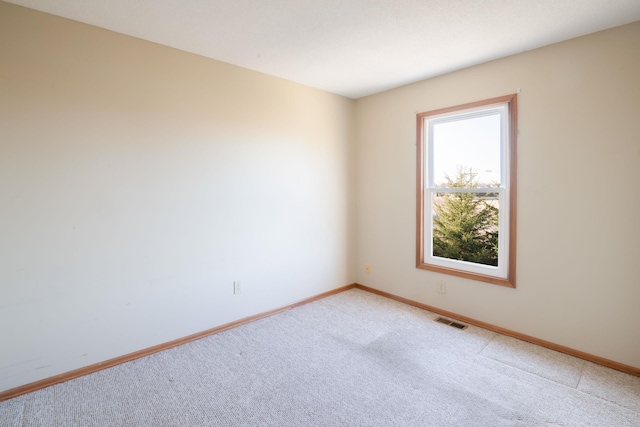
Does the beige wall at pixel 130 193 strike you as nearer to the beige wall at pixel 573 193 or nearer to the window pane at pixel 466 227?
the window pane at pixel 466 227

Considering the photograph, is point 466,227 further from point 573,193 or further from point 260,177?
point 260,177

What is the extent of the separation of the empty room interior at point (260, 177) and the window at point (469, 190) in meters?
0.04

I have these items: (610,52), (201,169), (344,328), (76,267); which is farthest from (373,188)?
(76,267)

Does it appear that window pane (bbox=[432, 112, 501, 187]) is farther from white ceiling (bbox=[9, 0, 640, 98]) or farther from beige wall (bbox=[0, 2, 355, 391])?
beige wall (bbox=[0, 2, 355, 391])

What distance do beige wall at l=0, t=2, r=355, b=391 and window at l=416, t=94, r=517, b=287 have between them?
4.50 ft

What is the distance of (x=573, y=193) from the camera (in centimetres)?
246

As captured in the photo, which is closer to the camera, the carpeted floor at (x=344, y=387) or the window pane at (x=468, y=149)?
the carpeted floor at (x=344, y=387)

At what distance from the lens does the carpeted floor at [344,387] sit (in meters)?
1.81

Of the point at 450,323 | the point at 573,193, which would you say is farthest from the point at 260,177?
the point at 573,193

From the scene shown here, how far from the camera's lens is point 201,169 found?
9.11 ft

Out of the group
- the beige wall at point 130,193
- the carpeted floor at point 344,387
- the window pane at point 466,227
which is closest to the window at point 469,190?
the window pane at point 466,227

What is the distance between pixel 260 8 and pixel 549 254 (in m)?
2.85

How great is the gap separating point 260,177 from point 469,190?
2076 mm

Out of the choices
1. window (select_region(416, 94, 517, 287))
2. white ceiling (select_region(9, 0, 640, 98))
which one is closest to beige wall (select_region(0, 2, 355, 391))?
white ceiling (select_region(9, 0, 640, 98))
